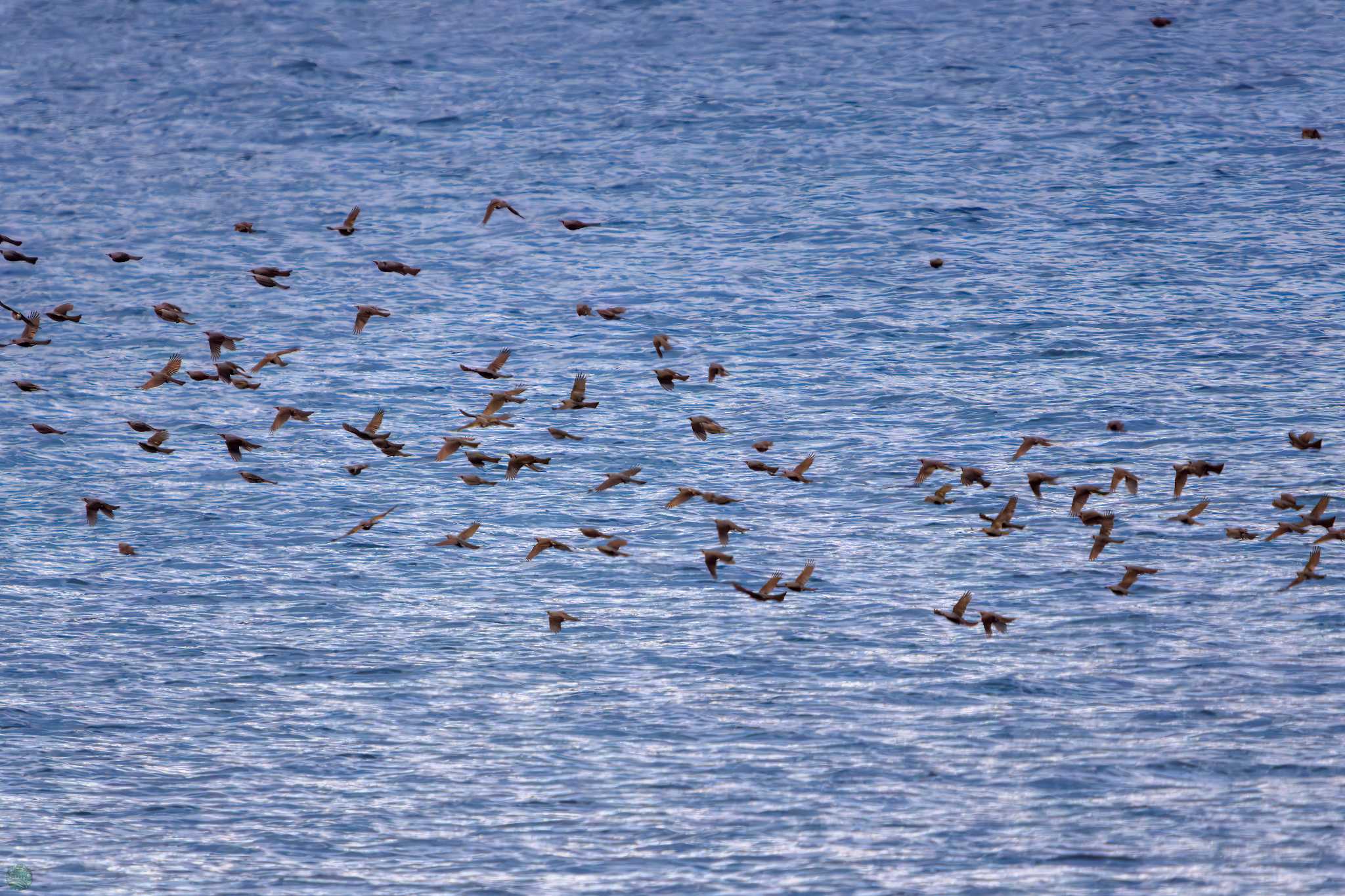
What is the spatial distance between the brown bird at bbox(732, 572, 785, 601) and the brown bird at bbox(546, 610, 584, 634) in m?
2.95

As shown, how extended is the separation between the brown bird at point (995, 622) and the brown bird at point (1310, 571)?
5039 mm

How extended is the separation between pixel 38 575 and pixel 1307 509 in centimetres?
2569

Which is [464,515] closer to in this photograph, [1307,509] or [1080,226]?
[1307,509]

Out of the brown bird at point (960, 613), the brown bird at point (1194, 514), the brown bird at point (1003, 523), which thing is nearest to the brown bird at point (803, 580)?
the brown bird at point (960, 613)

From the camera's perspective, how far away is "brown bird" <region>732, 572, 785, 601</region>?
2644cm

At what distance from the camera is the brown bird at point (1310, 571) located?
2844 centimetres

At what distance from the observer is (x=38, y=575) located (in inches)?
1272

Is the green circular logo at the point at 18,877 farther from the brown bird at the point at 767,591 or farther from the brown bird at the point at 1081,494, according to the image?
the brown bird at the point at 1081,494

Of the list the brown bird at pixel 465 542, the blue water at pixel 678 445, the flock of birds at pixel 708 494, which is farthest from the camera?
the brown bird at pixel 465 542

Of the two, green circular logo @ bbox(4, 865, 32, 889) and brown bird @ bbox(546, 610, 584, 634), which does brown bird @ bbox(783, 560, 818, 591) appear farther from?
green circular logo @ bbox(4, 865, 32, 889)

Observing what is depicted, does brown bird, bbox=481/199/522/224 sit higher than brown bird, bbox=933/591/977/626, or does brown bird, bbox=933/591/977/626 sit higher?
brown bird, bbox=481/199/522/224

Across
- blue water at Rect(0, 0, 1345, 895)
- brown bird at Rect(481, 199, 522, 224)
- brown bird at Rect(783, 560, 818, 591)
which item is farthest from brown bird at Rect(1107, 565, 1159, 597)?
brown bird at Rect(481, 199, 522, 224)

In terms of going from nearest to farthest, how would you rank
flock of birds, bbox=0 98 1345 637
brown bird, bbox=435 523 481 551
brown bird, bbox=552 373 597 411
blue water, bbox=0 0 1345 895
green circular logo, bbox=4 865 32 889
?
green circular logo, bbox=4 865 32 889 < blue water, bbox=0 0 1345 895 < flock of birds, bbox=0 98 1345 637 < brown bird, bbox=552 373 597 411 < brown bird, bbox=435 523 481 551

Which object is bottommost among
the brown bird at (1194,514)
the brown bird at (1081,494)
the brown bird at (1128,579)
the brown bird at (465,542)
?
the brown bird at (465,542)
